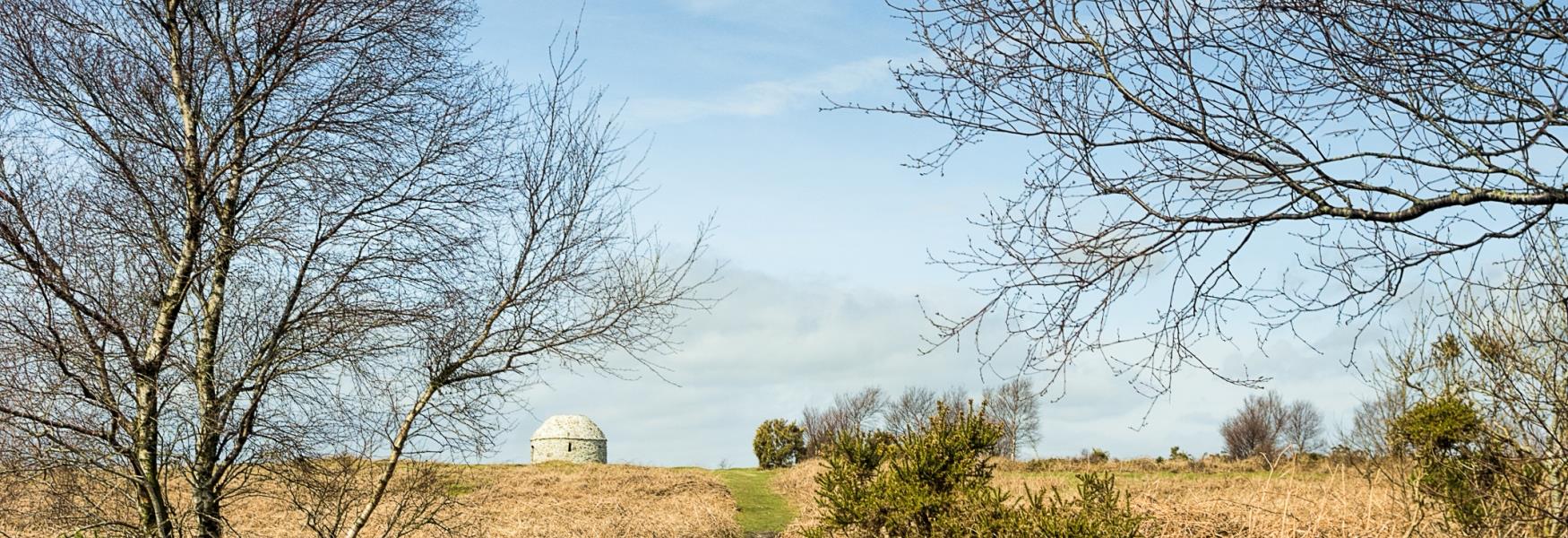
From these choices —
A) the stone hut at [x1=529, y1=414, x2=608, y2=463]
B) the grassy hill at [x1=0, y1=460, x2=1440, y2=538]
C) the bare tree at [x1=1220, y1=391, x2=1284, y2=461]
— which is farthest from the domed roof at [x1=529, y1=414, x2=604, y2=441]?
the bare tree at [x1=1220, y1=391, x2=1284, y2=461]

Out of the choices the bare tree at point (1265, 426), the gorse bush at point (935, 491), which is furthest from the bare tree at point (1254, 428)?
the gorse bush at point (935, 491)

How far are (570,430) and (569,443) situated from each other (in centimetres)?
64

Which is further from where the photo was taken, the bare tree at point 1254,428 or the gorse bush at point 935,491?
the bare tree at point 1254,428

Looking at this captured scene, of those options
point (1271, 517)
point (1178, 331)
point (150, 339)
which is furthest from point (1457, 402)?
point (150, 339)

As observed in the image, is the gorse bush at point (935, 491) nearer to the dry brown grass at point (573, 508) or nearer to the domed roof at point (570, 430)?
the dry brown grass at point (573, 508)

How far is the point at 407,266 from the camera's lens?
7.75 metres

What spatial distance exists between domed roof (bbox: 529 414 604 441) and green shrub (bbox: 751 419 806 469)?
5.19m

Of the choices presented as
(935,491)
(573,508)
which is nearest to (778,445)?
(573,508)

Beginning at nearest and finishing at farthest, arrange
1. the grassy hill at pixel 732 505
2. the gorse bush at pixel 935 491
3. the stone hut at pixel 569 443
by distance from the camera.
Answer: the gorse bush at pixel 935 491, the grassy hill at pixel 732 505, the stone hut at pixel 569 443

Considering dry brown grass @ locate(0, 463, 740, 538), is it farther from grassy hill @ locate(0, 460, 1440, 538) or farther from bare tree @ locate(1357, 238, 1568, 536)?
bare tree @ locate(1357, 238, 1568, 536)

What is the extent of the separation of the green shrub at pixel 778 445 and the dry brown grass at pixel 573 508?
11.7 metres

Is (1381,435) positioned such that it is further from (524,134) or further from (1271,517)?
(524,134)

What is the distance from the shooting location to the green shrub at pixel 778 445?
33656mm

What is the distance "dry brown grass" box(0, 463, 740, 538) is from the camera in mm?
12945
